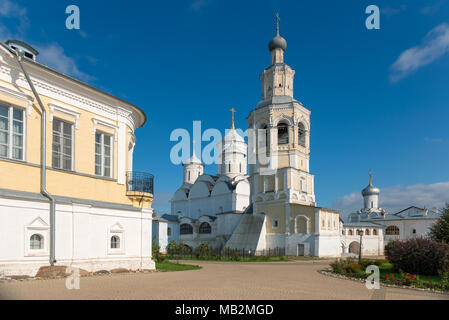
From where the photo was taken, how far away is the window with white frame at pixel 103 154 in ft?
44.9

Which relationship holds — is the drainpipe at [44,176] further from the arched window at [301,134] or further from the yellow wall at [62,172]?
the arched window at [301,134]

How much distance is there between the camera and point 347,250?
41719mm

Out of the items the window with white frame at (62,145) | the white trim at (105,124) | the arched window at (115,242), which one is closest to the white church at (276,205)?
the arched window at (115,242)

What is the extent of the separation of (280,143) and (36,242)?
27184 mm

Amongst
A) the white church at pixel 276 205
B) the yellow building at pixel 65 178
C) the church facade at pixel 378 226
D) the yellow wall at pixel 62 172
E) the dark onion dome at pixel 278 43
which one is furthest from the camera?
the church facade at pixel 378 226

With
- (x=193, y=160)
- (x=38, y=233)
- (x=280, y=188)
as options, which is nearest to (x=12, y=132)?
(x=38, y=233)

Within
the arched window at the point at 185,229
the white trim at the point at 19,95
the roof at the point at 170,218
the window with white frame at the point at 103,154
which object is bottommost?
the arched window at the point at 185,229

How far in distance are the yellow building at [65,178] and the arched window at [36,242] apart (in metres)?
0.03

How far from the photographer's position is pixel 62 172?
12.2 meters

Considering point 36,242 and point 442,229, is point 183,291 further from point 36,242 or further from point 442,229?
point 442,229

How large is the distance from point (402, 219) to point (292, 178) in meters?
22.2

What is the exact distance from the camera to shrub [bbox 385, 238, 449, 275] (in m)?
13.3

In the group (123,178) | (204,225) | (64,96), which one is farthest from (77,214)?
(204,225)
